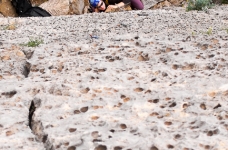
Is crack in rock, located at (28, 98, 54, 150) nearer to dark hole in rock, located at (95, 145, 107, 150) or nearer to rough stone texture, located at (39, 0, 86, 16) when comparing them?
dark hole in rock, located at (95, 145, 107, 150)

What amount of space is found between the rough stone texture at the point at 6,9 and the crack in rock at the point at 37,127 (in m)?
9.01

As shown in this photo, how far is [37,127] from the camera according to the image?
299 centimetres

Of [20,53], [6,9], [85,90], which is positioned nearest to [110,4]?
[6,9]

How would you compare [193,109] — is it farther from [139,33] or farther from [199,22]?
[199,22]

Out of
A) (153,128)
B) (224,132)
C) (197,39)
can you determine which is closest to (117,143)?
(153,128)

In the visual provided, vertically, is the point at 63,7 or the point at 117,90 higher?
the point at 63,7

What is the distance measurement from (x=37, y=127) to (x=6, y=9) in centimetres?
979

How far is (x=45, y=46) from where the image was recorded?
15.8 feet

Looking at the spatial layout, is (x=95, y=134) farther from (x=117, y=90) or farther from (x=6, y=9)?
(x=6, y=9)

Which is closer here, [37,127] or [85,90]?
[37,127]

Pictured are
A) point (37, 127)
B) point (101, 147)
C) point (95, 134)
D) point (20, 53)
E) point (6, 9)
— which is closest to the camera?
point (101, 147)

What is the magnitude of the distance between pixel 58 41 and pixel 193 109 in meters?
2.62

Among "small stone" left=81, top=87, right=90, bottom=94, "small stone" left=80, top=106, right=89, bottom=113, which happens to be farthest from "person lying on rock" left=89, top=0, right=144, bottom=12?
"small stone" left=80, top=106, right=89, bottom=113

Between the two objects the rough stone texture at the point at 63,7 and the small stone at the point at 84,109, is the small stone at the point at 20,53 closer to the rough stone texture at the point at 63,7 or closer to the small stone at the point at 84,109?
the small stone at the point at 84,109
